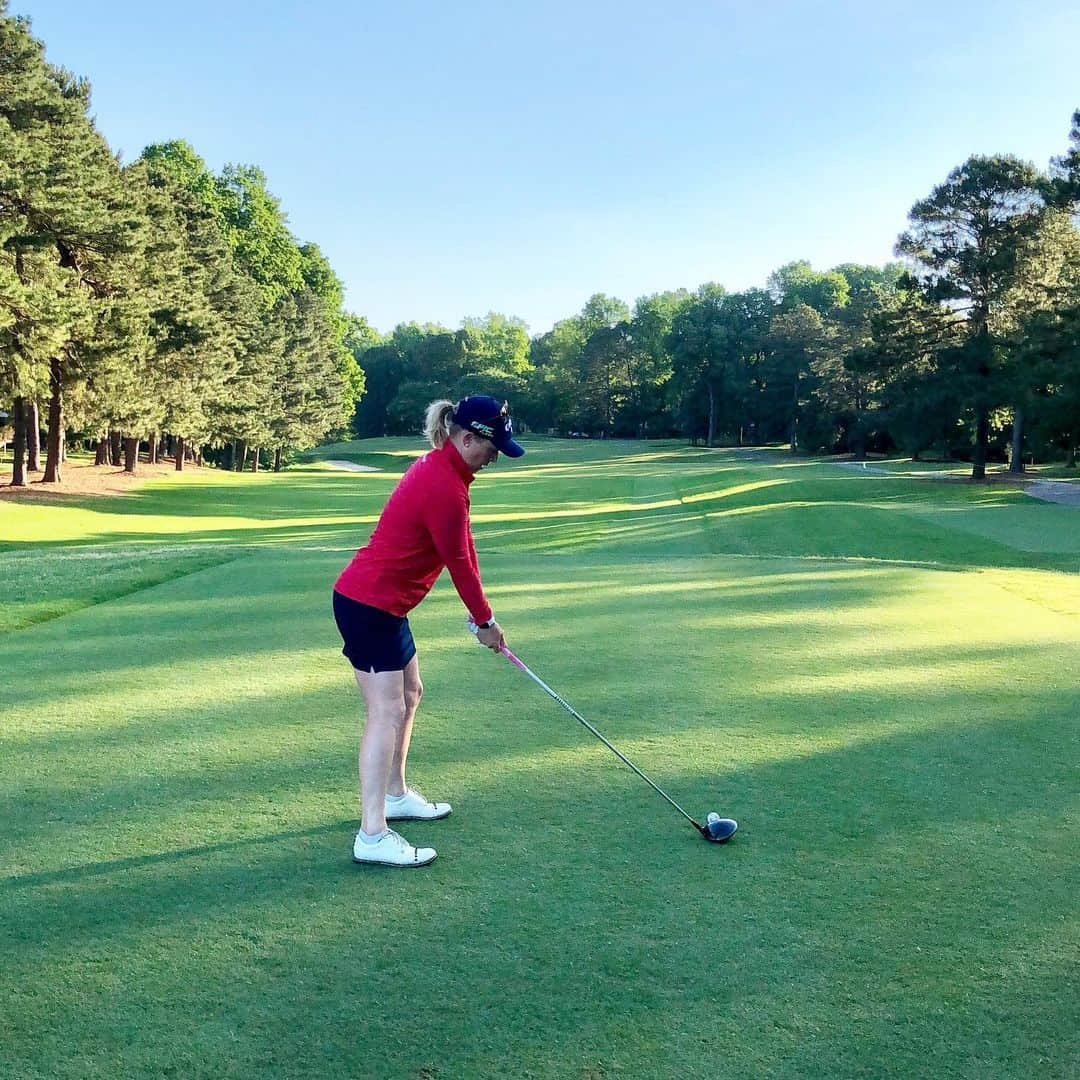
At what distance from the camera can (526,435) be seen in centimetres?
9700

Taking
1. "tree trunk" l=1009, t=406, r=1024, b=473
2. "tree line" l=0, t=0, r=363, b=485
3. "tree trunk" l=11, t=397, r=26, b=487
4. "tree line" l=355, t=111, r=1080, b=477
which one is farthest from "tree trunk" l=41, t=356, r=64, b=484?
"tree trunk" l=1009, t=406, r=1024, b=473

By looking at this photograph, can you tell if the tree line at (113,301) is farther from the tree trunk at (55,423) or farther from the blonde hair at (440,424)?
the blonde hair at (440,424)

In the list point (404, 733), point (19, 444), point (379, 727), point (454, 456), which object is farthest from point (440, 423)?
point (19, 444)

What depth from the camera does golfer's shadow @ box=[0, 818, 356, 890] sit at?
12.5 feet

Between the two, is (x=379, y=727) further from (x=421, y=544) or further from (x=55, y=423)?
(x=55, y=423)

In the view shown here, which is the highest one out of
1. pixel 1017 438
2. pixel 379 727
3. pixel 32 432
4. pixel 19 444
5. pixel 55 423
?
pixel 1017 438

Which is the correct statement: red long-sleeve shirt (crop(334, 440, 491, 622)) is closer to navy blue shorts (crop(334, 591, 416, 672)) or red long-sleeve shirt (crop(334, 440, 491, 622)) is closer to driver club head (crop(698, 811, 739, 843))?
navy blue shorts (crop(334, 591, 416, 672))

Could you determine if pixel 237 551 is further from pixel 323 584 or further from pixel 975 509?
pixel 975 509

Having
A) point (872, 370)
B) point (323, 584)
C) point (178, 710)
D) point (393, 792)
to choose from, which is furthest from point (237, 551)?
point (872, 370)

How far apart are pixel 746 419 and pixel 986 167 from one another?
4585cm

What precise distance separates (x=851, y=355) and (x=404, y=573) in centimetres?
4050

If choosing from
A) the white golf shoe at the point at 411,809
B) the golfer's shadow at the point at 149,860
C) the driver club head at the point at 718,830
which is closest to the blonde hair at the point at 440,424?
the white golf shoe at the point at 411,809

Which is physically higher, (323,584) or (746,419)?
(746,419)

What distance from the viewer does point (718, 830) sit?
4.14m
